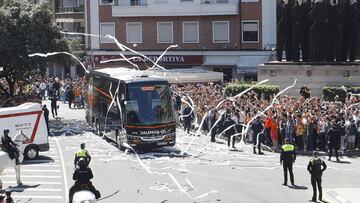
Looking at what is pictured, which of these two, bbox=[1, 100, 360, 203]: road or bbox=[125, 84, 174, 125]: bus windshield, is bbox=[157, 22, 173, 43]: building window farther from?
bbox=[125, 84, 174, 125]: bus windshield

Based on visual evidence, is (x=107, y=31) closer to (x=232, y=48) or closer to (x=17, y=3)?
(x=232, y=48)

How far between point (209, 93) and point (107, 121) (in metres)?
6.80

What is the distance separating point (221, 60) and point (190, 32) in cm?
368

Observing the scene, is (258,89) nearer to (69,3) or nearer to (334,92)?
(334,92)

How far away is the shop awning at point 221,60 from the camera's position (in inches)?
2245

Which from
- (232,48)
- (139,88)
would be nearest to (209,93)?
(139,88)

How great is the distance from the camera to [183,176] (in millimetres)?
21891

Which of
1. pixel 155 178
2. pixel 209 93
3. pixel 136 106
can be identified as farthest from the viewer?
pixel 209 93

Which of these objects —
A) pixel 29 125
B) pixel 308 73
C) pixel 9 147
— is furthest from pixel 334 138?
pixel 308 73

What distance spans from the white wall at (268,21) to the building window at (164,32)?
25.5 feet

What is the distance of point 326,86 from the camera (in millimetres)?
36188

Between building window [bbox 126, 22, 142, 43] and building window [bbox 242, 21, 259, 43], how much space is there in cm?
879

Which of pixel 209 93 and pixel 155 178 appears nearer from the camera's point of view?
pixel 155 178

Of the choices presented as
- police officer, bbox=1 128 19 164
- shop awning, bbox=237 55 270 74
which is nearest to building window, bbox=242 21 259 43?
shop awning, bbox=237 55 270 74
